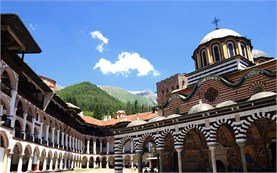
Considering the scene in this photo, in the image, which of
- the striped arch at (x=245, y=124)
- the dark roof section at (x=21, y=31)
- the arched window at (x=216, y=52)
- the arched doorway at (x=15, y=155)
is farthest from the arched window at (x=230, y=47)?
the arched doorway at (x=15, y=155)

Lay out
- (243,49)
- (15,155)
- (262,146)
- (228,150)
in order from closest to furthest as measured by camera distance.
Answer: (262,146)
(228,150)
(15,155)
(243,49)

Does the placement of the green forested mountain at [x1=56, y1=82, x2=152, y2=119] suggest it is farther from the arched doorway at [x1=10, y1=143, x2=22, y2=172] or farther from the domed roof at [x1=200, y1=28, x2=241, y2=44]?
the arched doorway at [x1=10, y1=143, x2=22, y2=172]

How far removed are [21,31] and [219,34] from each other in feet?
65.0

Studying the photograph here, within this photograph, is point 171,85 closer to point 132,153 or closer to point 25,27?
point 132,153

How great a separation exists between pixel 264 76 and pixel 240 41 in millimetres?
8764

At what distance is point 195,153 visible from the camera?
79.2ft

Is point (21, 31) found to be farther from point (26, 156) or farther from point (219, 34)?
point (219, 34)

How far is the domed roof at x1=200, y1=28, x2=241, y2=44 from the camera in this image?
2869 centimetres

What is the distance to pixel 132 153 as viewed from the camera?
4909 cm

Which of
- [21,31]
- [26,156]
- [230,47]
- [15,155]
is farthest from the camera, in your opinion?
[230,47]

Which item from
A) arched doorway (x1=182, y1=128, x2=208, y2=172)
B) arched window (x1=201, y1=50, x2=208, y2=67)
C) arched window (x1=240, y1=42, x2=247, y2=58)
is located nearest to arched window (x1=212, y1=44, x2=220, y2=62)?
arched window (x1=201, y1=50, x2=208, y2=67)

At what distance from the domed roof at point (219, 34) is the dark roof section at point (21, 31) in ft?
57.4

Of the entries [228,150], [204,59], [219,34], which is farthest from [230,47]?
[228,150]

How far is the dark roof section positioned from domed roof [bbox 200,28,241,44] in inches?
689
